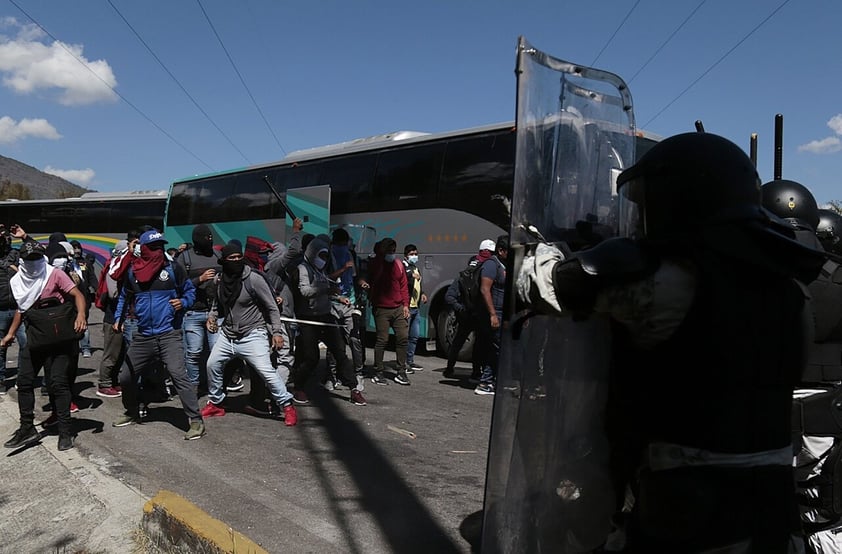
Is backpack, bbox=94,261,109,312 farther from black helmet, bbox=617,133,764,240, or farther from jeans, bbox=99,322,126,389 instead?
black helmet, bbox=617,133,764,240

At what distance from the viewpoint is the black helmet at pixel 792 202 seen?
2715 millimetres

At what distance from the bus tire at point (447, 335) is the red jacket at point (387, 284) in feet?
7.03

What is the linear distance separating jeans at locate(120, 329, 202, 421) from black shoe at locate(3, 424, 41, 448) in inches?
32.7

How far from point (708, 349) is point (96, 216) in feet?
72.0

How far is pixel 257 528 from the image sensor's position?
361 cm

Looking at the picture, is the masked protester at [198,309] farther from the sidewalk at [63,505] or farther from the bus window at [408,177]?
the bus window at [408,177]

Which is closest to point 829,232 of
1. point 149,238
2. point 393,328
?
A: point 149,238

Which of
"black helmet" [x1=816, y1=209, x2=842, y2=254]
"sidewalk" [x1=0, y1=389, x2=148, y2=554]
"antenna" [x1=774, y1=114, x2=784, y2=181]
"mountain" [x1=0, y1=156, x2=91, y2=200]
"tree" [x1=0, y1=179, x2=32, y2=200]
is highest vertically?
"mountain" [x1=0, y1=156, x2=91, y2=200]

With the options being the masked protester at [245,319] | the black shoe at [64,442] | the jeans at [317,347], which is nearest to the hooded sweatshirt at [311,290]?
the jeans at [317,347]

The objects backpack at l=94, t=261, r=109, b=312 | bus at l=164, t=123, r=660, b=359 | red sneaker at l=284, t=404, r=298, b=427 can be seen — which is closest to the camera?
red sneaker at l=284, t=404, r=298, b=427

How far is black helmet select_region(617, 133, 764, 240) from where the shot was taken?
1.51 meters

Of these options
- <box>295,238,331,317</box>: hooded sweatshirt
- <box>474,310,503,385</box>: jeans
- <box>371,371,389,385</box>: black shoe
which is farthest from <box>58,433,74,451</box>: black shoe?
<box>474,310,503,385</box>: jeans

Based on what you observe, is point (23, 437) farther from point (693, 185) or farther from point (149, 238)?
point (693, 185)

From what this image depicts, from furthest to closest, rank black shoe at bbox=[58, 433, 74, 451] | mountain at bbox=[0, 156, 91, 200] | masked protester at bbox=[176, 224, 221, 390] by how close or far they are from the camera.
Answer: mountain at bbox=[0, 156, 91, 200], masked protester at bbox=[176, 224, 221, 390], black shoe at bbox=[58, 433, 74, 451]
